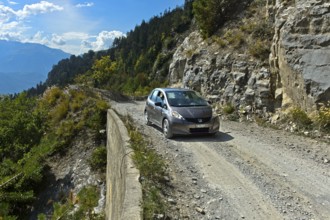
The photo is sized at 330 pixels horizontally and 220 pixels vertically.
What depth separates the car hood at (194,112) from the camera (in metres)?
11.3

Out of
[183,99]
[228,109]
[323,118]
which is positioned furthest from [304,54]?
[183,99]

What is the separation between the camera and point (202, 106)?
11930 mm

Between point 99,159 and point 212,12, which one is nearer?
point 99,159

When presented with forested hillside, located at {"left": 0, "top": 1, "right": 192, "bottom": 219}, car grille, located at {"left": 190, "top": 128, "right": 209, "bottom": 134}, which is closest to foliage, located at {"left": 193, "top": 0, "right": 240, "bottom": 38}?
forested hillside, located at {"left": 0, "top": 1, "right": 192, "bottom": 219}

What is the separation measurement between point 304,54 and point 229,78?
533 cm

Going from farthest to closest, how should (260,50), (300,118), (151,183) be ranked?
(260,50)
(300,118)
(151,183)

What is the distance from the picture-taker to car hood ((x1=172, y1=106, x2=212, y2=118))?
1128 centimetres

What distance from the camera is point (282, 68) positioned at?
14.4m

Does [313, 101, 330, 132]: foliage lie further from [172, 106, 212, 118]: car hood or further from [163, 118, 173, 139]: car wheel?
[163, 118, 173, 139]: car wheel

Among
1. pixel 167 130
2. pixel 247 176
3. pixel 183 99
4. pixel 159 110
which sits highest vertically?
pixel 183 99

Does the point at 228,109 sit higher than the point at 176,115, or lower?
lower

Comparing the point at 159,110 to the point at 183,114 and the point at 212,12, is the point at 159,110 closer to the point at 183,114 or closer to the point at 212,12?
the point at 183,114

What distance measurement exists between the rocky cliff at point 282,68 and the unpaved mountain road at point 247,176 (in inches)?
92.3

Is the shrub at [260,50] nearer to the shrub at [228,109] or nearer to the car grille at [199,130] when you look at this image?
the shrub at [228,109]
